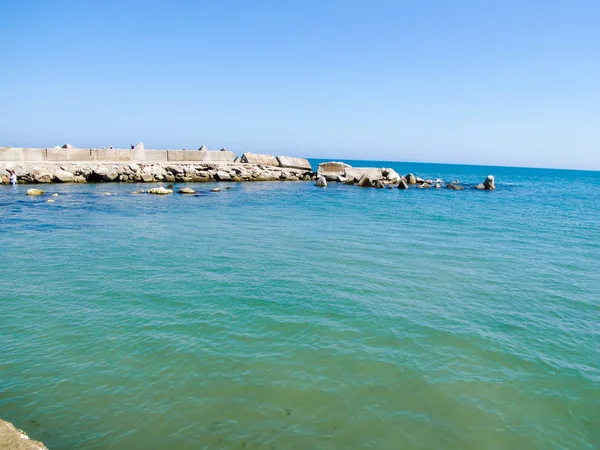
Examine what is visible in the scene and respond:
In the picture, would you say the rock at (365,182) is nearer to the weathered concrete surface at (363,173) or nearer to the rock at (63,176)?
the weathered concrete surface at (363,173)

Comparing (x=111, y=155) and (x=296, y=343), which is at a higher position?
(x=111, y=155)

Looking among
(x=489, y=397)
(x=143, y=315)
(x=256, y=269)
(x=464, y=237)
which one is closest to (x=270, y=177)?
(x=464, y=237)

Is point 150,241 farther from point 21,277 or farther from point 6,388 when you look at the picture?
point 6,388

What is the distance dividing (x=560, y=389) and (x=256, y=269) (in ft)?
23.3

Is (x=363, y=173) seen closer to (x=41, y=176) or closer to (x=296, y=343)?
(x=41, y=176)

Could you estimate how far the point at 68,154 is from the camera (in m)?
36.1

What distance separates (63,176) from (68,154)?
14.6 feet

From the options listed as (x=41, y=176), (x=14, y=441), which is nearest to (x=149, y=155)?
(x=41, y=176)

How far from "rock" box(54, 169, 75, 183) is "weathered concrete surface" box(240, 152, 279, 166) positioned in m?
18.6

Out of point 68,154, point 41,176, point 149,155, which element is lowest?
point 41,176

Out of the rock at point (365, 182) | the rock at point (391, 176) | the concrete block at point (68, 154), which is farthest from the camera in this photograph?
the rock at point (391, 176)

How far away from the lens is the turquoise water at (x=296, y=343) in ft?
15.9

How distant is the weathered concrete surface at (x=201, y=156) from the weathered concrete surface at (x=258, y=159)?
1.68 metres

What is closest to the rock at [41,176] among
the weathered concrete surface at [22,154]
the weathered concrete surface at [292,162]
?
the weathered concrete surface at [22,154]
